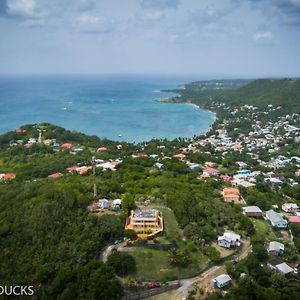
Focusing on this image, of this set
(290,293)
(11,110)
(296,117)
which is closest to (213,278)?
(290,293)

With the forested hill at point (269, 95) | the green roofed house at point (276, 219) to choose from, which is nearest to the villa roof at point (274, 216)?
the green roofed house at point (276, 219)

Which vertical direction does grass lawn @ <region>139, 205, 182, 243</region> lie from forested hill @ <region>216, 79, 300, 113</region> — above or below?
below

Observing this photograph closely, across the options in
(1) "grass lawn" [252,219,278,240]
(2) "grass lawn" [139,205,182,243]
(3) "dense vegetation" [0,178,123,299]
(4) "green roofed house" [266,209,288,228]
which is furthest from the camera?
(4) "green roofed house" [266,209,288,228]

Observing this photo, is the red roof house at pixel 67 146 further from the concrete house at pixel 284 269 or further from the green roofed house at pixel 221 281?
the concrete house at pixel 284 269

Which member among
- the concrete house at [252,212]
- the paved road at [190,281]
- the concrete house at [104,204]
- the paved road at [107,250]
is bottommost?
the paved road at [190,281]

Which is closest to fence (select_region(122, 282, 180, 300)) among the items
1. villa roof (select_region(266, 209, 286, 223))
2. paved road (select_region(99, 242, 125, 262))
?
paved road (select_region(99, 242, 125, 262))

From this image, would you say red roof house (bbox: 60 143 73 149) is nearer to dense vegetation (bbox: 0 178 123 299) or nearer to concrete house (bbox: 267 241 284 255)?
dense vegetation (bbox: 0 178 123 299)
